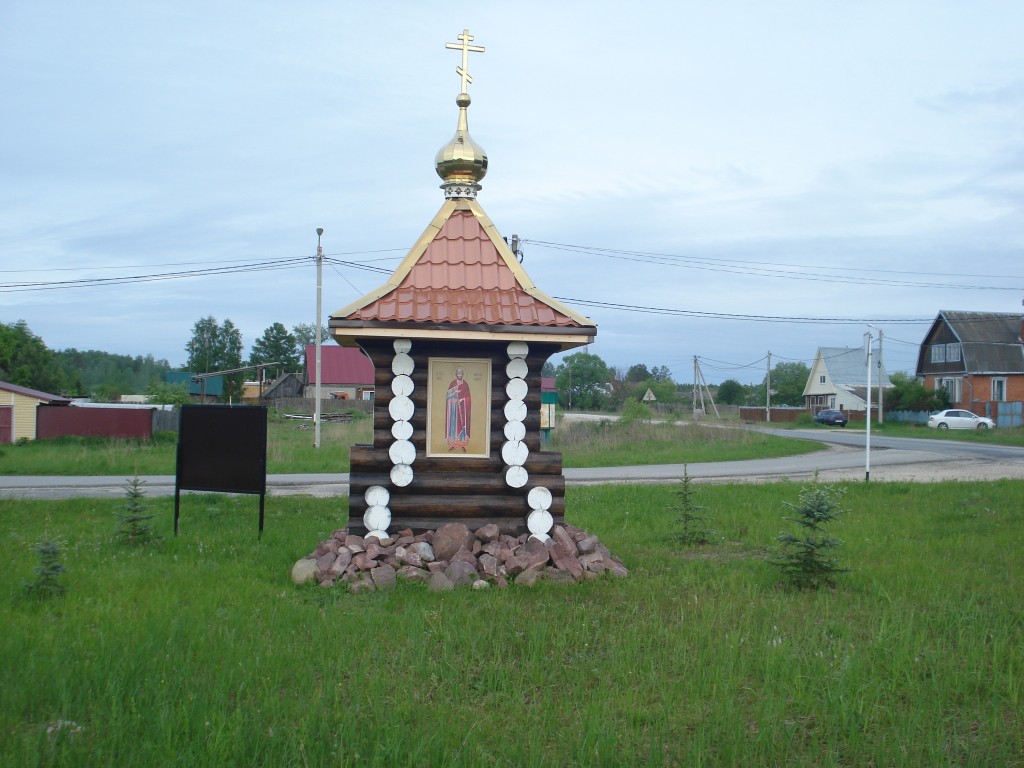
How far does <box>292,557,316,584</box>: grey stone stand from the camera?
26.3 ft

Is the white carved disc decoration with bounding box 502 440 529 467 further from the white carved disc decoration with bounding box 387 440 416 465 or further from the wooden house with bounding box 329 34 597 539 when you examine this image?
the white carved disc decoration with bounding box 387 440 416 465

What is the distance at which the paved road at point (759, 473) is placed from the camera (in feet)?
57.7

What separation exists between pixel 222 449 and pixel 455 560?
446cm

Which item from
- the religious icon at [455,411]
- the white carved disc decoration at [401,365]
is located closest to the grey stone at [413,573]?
the religious icon at [455,411]

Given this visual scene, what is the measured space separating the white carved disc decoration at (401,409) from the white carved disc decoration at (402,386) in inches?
2.5

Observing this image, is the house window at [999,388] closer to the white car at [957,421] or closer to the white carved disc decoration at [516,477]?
the white car at [957,421]

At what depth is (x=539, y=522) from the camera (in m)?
8.88

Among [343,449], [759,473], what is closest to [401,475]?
[759,473]

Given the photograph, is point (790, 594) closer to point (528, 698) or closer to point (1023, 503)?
point (528, 698)

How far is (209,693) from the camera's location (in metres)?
4.86

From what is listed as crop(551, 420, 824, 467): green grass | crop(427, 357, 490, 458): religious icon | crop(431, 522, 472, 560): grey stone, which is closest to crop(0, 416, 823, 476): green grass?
crop(551, 420, 824, 467): green grass

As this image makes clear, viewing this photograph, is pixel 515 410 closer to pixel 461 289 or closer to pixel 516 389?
pixel 516 389

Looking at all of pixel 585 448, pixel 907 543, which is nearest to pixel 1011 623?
pixel 907 543

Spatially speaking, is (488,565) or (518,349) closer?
(488,565)
